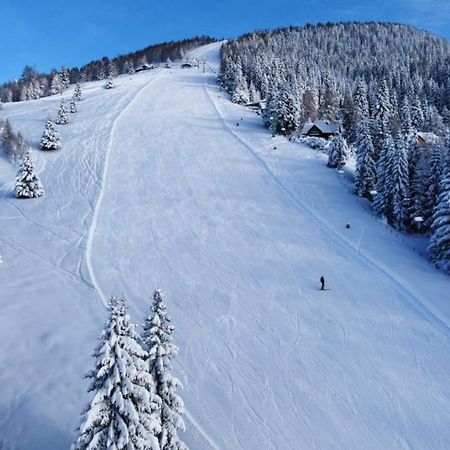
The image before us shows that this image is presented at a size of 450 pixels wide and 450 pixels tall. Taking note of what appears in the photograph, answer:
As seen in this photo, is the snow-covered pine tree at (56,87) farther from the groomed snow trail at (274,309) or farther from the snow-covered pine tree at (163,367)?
the snow-covered pine tree at (163,367)

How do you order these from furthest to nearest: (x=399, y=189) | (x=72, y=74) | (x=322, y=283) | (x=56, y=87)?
(x=72, y=74)
(x=56, y=87)
(x=399, y=189)
(x=322, y=283)

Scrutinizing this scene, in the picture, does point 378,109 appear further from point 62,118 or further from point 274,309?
point 274,309

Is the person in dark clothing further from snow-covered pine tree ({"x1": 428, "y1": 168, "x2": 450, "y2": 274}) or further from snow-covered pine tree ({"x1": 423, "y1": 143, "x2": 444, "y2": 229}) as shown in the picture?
snow-covered pine tree ({"x1": 423, "y1": 143, "x2": 444, "y2": 229})

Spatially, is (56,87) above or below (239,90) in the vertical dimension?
below

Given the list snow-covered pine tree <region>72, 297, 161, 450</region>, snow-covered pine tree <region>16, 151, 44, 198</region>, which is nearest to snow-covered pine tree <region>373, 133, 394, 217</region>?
snow-covered pine tree <region>16, 151, 44, 198</region>

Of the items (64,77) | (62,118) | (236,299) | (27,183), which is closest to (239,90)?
(62,118)

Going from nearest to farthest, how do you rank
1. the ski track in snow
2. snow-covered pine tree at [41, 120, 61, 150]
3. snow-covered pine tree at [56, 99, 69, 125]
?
the ski track in snow < snow-covered pine tree at [41, 120, 61, 150] < snow-covered pine tree at [56, 99, 69, 125]
